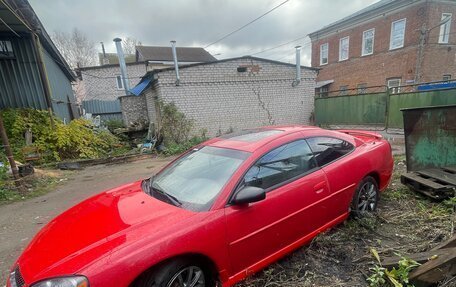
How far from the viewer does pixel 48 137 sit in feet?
28.0

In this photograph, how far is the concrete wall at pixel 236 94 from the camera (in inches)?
407

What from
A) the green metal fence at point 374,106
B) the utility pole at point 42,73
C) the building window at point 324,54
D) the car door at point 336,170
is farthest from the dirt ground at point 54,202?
the building window at point 324,54

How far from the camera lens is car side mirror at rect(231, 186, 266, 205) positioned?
6.71 ft

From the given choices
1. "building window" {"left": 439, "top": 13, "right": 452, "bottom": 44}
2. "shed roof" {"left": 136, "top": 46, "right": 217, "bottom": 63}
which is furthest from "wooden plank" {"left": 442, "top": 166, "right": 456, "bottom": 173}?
"shed roof" {"left": 136, "top": 46, "right": 217, "bottom": 63}

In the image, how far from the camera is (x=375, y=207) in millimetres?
3438

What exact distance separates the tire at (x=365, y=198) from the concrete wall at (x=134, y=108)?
12.0 metres

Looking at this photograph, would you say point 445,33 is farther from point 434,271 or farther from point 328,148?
point 434,271

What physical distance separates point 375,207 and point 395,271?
1437 mm

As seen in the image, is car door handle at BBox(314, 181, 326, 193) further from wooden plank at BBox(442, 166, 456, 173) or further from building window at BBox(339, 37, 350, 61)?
building window at BBox(339, 37, 350, 61)

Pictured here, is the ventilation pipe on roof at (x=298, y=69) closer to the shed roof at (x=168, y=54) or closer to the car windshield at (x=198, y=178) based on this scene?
the car windshield at (x=198, y=178)

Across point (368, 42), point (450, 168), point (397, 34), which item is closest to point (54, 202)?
point (450, 168)

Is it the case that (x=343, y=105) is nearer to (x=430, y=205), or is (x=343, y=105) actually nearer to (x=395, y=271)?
(x=430, y=205)

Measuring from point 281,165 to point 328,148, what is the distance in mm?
853

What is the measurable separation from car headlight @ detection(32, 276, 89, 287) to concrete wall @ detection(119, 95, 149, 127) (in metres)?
12.4
